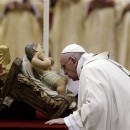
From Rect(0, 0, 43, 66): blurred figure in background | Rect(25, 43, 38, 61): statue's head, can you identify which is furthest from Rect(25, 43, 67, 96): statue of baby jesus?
Rect(0, 0, 43, 66): blurred figure in background

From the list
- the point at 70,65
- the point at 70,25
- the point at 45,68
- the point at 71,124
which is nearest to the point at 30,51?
the point at 45,68

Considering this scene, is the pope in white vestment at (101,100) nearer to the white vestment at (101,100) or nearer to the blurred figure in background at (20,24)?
the white vestment at (101,100)

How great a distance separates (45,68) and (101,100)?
1.53 feet

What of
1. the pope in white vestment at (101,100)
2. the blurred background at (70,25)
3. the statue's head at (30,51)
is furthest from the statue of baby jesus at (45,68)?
the blurred background at (70,25)

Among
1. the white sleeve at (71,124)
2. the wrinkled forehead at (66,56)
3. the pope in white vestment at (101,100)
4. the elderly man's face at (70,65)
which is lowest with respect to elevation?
the white sleeve at (71,124)

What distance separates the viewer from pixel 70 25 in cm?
621

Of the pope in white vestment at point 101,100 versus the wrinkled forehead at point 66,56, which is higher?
the wrinkled forehead at point 66,56

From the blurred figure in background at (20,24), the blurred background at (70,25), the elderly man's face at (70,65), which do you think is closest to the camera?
the elderly man's face at (70,65)

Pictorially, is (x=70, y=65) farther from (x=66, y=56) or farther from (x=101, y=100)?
(x=101, y=100)

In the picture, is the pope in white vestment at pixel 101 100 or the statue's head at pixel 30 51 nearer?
the pope in white vestment at pixel 101 100

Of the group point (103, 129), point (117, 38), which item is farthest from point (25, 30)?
point (103, 129)

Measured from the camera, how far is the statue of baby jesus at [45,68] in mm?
3402

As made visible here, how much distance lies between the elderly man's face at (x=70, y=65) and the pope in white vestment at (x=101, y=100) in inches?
3.3

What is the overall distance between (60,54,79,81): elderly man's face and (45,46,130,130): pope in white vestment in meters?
0.08
